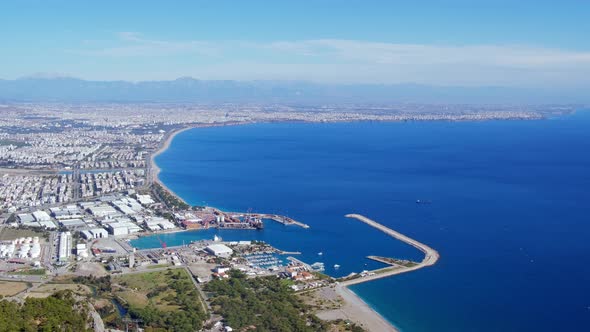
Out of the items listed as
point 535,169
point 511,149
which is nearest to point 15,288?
point 535,169

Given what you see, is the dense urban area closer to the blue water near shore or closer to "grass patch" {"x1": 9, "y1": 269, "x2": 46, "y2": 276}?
"grass patch" {"x1": 9, "y1": 269, "x2": 46, "y2": 276}

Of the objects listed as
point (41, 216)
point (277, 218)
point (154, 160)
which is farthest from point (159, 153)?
point (277, 218)

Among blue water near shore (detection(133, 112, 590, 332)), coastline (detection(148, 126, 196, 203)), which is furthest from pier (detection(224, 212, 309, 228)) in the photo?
coastline (detection(148, 126, 196, 203))

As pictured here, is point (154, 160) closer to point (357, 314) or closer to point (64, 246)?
point (64, 246)

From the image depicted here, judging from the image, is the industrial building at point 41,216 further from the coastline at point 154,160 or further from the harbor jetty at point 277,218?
the harbor jetty at point 277,218

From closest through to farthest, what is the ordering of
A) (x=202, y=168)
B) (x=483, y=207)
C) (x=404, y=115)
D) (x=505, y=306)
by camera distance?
(x=505, y=306)
(x=483, y=207)
(x=202, y=168)
(x=404, y=115)

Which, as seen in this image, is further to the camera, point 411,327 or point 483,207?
point 483,207

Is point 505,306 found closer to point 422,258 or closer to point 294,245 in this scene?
point 422,258

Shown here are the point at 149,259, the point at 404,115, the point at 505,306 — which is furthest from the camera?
the point at 404,115
